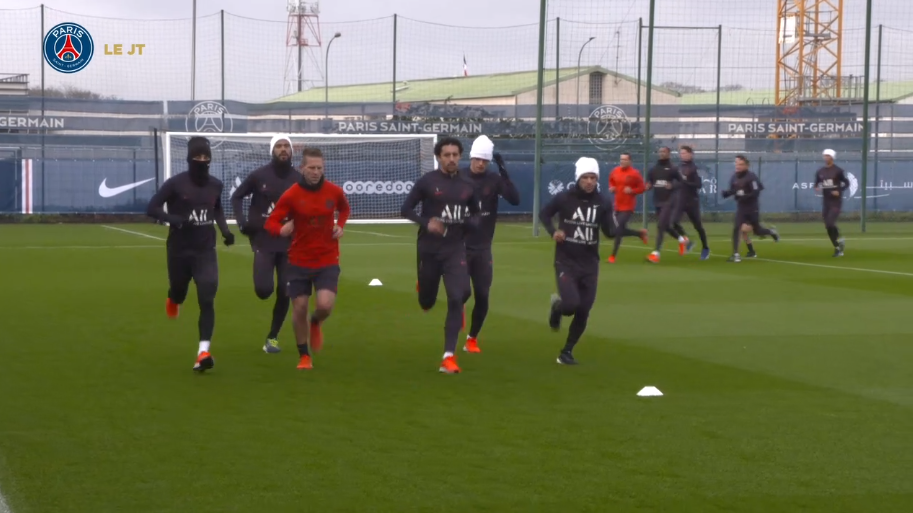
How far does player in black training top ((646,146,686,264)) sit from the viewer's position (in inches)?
920

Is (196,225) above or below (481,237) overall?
above

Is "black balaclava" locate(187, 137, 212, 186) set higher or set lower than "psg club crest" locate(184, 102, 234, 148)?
lower

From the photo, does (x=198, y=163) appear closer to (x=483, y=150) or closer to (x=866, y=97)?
(x=483, y=150)

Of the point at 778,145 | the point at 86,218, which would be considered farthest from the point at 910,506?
the point at 778,145

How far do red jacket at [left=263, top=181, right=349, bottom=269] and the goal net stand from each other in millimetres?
26545

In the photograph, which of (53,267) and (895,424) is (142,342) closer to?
(895,424)

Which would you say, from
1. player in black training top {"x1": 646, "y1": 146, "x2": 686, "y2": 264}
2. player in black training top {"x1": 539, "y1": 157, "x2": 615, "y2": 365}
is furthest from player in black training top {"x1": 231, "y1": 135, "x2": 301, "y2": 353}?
player in black training top {"x1": 646, "y1": 146, "x2": 686, "y2": 264}

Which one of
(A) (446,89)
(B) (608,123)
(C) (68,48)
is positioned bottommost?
(B) (608,123)

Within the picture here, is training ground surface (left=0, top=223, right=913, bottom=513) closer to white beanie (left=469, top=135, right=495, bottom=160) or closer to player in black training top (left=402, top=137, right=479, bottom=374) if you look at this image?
player in black training top (left=402, top=137, right=479, bottom=374)

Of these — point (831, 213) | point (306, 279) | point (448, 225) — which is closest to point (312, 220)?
point (306, 279)

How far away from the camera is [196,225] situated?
10750 millimetres

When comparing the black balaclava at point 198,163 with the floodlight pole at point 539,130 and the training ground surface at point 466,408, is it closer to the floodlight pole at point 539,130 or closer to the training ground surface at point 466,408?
the training ground surface at point 466,408

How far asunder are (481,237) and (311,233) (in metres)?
2.14

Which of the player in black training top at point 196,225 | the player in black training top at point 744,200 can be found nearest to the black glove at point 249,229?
the player in black training top at point 196,225
